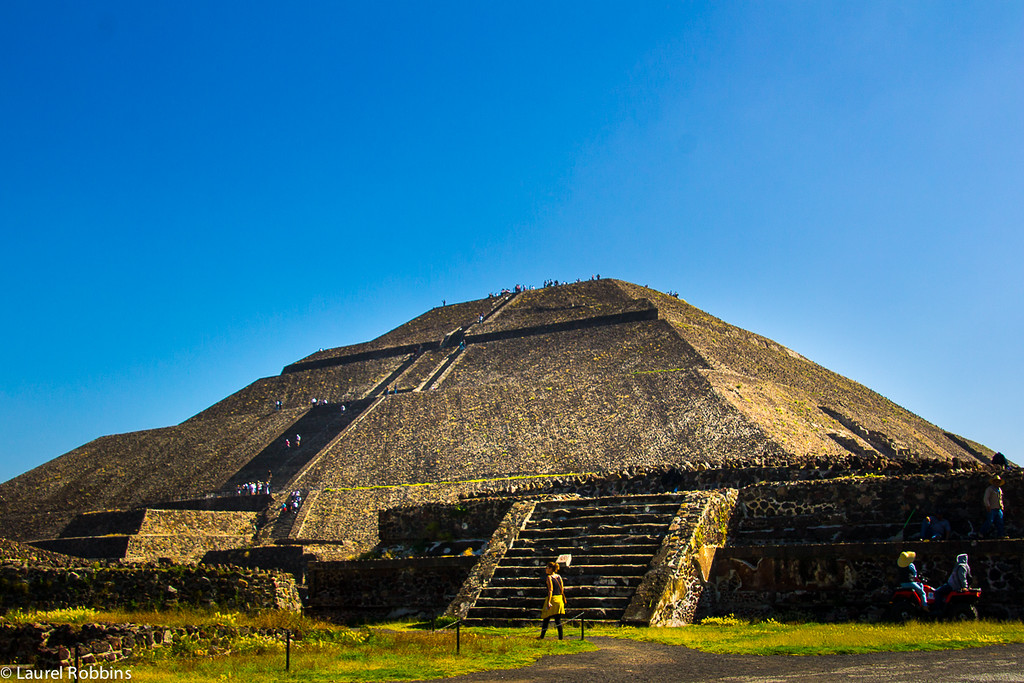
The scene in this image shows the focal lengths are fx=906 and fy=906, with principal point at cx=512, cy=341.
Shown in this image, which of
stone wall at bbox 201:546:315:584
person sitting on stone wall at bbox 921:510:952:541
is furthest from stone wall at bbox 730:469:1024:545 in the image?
stone wall at bbox 201:546:315:584

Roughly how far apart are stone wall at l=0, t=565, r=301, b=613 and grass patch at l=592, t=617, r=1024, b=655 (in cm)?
526

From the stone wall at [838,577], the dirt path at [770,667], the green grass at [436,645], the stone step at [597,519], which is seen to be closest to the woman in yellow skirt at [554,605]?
the green grass at [436,645]

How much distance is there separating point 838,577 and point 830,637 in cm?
214

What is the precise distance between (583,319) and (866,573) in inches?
1611

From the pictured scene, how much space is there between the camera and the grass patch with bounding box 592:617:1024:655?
29.0 feet

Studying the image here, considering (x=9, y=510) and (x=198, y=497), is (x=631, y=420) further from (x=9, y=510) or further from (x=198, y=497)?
(x=9, y=510)

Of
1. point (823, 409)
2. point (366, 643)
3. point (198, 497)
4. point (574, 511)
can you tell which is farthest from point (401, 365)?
point (366, 643)

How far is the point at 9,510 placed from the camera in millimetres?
36531

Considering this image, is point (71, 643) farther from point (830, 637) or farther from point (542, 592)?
point (830, 637)

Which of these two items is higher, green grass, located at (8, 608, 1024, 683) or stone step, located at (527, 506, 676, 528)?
stone step, located at (527, 506, 676, 528)

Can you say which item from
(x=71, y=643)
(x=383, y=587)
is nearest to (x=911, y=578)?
(x=383, y=587)

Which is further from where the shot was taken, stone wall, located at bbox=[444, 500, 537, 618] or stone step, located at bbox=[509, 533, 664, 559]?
stone step, located at bbox=[509, 533, 664, 559]

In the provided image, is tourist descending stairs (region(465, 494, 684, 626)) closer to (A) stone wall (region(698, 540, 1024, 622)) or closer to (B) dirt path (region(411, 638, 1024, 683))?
(A) stone wall (region(698, 540, 1024, 622))

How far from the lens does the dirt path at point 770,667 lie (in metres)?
7.30
